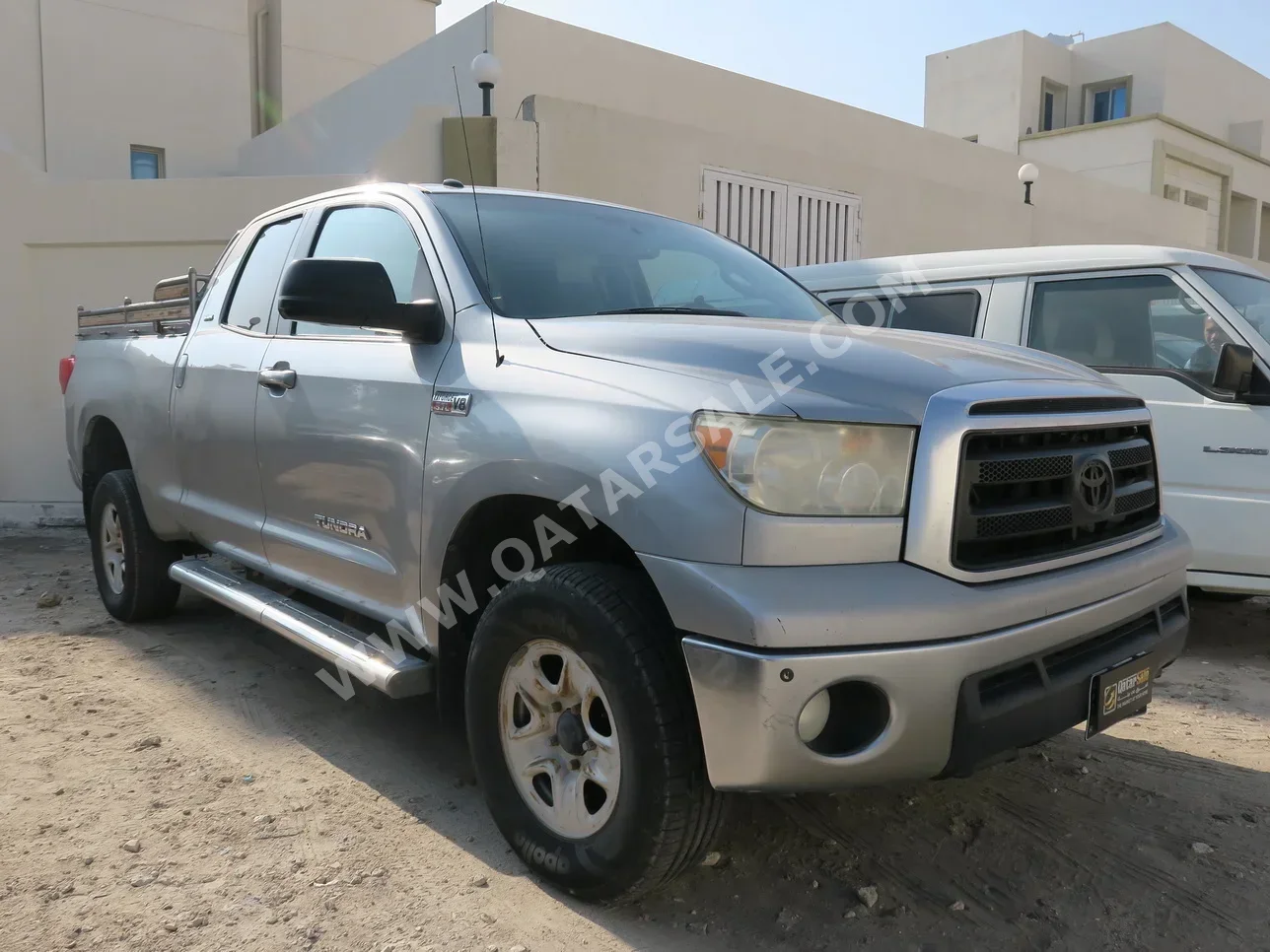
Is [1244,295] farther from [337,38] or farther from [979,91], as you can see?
[979,91]

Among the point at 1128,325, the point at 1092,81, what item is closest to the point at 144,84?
the point at 1128,325

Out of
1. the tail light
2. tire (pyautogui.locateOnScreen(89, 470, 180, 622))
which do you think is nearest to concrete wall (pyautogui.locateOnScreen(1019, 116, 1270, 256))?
the tail light

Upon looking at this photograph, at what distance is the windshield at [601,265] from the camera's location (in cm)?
308

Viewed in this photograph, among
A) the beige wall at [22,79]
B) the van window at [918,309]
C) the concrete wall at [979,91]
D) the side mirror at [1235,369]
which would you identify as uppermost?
the concrete wall at [979,91]

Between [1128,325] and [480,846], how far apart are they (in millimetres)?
3881

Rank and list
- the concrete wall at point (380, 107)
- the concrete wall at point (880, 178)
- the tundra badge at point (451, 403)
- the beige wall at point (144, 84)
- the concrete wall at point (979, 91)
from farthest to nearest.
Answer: the concrete wall at point (979, 91)
the beige wall at point (144, 84)
the concrete wall at point (380, 107)
the concrete wall at point (880, 178)
the tundra badge at point (451, 403)

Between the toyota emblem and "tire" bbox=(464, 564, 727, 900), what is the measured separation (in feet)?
3.57

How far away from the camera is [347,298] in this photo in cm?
281

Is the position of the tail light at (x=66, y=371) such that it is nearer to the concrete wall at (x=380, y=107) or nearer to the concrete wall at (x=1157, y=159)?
the concrete wall at (x=380, y=107)

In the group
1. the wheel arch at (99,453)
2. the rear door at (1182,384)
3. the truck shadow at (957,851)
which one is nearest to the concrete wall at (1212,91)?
the rear door at (1182,384)

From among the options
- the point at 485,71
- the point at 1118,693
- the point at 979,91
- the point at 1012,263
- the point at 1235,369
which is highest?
the point at 979,91

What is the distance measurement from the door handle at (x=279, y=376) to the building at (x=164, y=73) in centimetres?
1078

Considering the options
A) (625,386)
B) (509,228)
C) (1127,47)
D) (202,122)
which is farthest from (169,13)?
(1127,47)

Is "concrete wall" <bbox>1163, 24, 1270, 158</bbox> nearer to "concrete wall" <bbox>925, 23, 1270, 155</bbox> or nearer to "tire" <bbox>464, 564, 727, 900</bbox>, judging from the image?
"concrete wall" <bbox>925, 23, 1270, 155</bbox>
